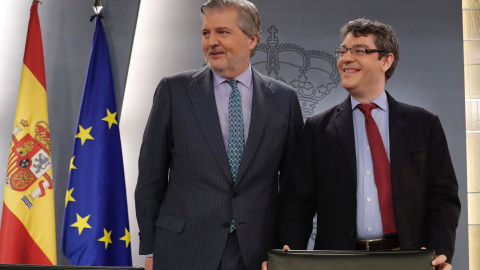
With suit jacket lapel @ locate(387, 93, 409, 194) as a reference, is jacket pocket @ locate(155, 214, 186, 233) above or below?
below

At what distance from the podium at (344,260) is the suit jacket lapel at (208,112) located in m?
0.75

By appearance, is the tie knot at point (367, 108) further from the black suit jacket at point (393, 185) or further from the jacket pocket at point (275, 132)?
the jacket pocket at point (275, 132)

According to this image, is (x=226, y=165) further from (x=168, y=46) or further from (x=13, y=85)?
(x=13, y=85)

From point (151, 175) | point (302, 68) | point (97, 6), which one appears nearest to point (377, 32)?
point (151, 175)

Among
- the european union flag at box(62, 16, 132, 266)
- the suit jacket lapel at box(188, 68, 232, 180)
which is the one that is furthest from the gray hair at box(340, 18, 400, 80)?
the european union flag at box(62, 16, 132, 266)

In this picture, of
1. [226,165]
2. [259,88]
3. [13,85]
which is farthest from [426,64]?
[13,85]

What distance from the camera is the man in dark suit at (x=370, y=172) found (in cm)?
225

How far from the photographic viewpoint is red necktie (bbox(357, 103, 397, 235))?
2.24m

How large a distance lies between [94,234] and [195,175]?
161cm

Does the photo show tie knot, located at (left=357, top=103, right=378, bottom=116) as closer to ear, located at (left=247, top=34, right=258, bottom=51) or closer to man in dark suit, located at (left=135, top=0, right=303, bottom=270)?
man in dark suit, located at (left=135, top=0, right=303, bottom=270)

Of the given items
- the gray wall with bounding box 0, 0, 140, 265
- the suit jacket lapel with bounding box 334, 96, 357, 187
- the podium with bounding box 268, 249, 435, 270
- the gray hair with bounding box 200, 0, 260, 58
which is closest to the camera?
the podium with bounding box 268, 249, 435, 270

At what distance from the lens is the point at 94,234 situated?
3.76m

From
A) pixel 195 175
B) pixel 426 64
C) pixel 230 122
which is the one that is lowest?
pixel 195 175

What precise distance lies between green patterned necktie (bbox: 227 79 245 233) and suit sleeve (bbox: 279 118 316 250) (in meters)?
0.21
